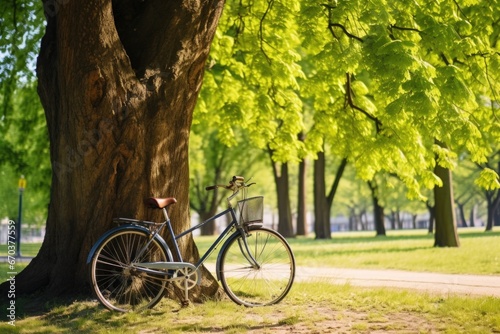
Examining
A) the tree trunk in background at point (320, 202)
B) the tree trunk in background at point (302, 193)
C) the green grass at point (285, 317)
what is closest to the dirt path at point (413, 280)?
the green grass at point (285, 317)

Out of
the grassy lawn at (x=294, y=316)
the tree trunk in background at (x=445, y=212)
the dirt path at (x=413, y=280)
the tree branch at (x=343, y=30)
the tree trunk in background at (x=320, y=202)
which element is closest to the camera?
the grassy lawn at (x=294, y=316)

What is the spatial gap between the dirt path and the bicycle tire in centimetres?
333

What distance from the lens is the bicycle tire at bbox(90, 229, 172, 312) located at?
637 cm

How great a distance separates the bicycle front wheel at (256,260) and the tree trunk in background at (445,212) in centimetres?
1313

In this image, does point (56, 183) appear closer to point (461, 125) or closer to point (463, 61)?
point (461, 125)

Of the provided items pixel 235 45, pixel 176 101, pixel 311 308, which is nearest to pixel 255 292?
pixel 311 308

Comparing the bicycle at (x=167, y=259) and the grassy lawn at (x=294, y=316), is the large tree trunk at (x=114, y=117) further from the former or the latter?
the grassy lawn at (x=294, y=316)

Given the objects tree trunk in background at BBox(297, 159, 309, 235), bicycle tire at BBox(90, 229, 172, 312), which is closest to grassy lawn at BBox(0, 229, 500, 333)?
bicycle tire at BBox(90, 229, 172, 312)

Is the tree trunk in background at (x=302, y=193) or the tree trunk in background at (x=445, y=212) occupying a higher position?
the tree trunk in background at (x=302, y=193)

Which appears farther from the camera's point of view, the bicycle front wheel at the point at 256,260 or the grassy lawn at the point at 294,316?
the bicycle front wheel at the point at 256,260

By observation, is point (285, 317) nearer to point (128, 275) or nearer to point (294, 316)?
point (294, 316)

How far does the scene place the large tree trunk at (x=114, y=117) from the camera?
6.40 m

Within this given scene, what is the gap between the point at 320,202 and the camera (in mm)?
29438

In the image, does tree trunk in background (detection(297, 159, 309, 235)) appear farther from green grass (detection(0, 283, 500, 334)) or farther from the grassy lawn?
green grass (detection(0, 283, 500, 334))
